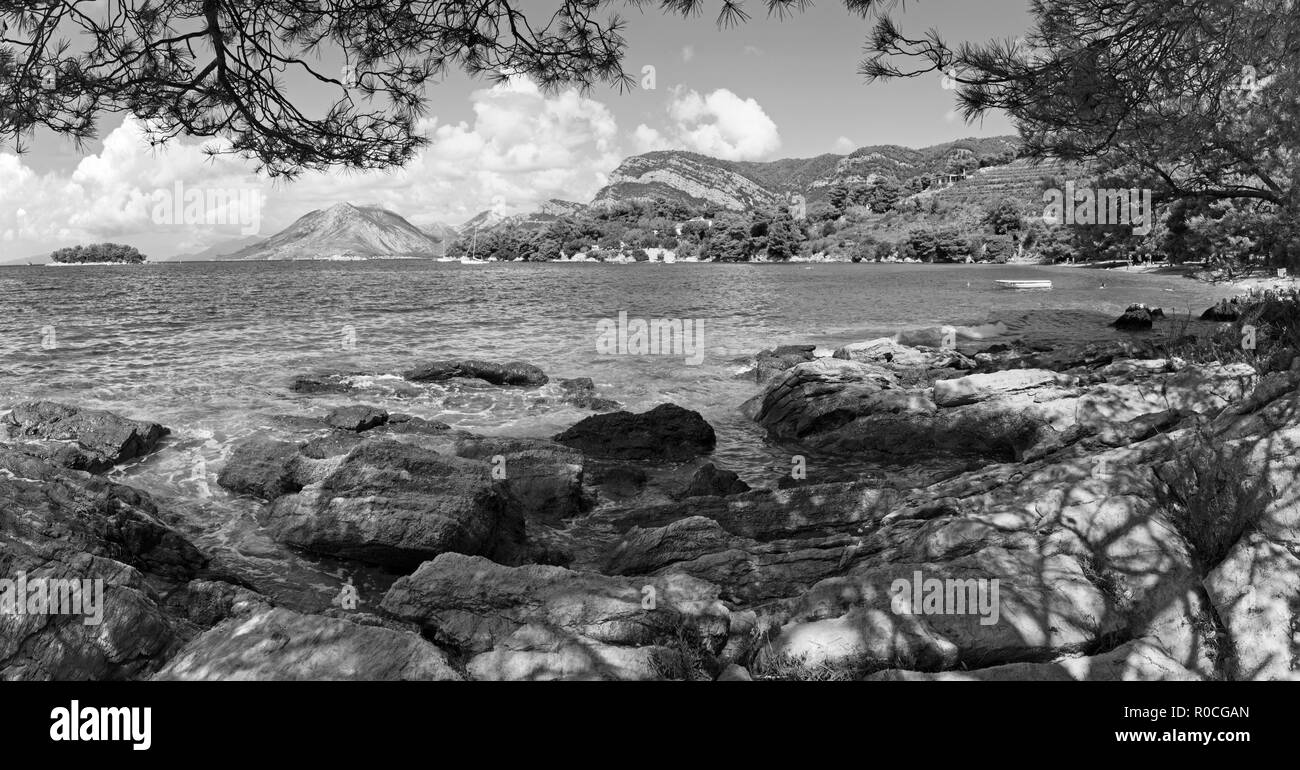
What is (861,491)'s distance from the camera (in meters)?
9.12

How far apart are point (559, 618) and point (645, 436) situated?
8.89m

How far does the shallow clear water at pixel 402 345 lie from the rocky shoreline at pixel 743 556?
4.47 feet

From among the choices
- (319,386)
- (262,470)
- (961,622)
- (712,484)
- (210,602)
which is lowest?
(210,602)

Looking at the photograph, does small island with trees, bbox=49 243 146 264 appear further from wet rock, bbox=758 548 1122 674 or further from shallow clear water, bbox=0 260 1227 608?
wet rock, bbox=758 548 1122 674

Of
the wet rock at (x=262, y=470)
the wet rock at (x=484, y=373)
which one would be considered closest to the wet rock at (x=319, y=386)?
the wet rock at (x=484, y=373)

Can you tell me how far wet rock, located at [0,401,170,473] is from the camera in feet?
39.9

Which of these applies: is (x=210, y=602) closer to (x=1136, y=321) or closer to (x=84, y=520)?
(x=84, y=520)

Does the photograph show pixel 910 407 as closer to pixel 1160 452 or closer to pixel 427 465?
pixel 1160 452

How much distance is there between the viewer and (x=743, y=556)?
7254mm

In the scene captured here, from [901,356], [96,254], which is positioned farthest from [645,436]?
[96,254]
